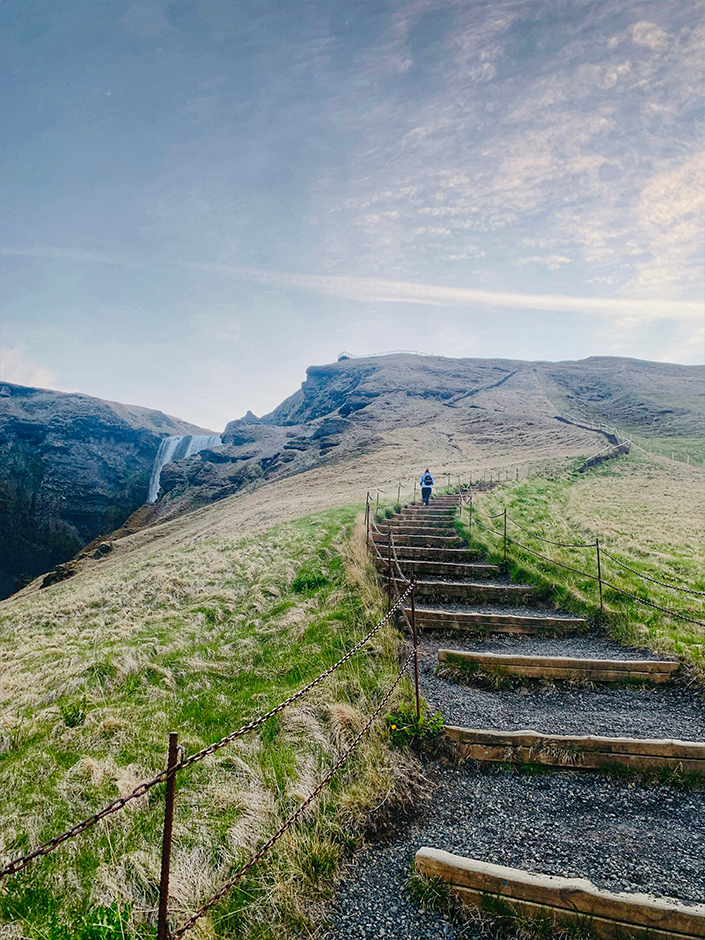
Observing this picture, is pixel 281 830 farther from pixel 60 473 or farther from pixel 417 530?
pixel 60 473

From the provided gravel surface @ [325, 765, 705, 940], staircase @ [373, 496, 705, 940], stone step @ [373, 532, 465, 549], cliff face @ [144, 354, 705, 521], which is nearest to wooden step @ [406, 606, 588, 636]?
staircase @ [373, 496, 705, 940]

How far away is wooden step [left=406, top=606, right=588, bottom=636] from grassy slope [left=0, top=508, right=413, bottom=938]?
1174mm

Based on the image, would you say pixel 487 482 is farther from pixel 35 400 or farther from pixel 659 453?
pixel 35 400

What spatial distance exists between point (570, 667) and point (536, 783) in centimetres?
244

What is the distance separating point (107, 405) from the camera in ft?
263

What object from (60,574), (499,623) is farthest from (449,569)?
(60,574)

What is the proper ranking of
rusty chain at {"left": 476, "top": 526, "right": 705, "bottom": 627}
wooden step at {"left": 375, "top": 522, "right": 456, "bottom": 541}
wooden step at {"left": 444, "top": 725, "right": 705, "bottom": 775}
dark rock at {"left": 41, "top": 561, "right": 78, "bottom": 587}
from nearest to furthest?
wooden step at {"left": 444, "top": 725, "right": 705, "bottom": 775}, rusty chain at {"left": 476, "top": 526, "right": 705, "bottom": 627}, wooden step at {"left": 375, "top": 522, "right": 456, "bottom": 541}, dark rock at {"left": 41, "top": 561, "right": 78, "bottom": 587}

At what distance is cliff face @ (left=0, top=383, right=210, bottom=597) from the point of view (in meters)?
54.0

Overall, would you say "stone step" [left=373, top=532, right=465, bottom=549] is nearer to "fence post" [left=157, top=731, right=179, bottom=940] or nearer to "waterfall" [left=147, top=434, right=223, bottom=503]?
"fence post" [left=157, top=731, right=179, bottom=940]

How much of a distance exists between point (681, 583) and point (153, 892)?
10952mm

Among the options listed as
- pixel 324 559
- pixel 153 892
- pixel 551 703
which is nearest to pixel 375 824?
pixel 153 892

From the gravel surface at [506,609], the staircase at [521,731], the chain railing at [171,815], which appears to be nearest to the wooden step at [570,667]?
the staircase at [521,731]

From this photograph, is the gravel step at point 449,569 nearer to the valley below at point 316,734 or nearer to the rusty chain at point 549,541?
the valley below at point 316,734

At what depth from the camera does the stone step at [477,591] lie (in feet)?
33.7
